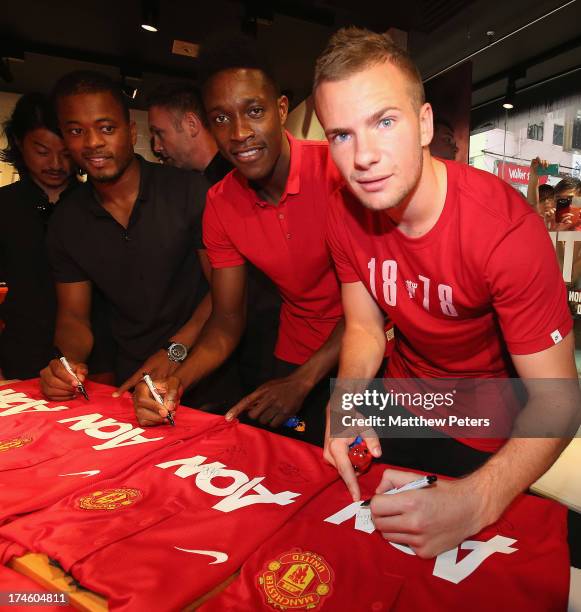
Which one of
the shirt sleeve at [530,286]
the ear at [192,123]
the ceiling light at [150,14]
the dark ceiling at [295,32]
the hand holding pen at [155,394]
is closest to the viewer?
the shirt sleeve at [530,286]

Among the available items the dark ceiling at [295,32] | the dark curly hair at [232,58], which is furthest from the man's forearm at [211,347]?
the dark ceiling at [295,32]

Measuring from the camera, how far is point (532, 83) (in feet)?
15.8

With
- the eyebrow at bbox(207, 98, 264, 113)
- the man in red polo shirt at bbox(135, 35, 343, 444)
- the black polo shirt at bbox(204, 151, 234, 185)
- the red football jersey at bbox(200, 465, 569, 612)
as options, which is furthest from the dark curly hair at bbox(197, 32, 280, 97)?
the red football jersey at bbox(200, 465, 569, 612)

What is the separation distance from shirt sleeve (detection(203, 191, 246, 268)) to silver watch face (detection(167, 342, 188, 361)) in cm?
36

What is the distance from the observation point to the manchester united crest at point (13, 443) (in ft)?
4.41

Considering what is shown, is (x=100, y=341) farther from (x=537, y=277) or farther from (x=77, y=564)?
(x=537, y=277)

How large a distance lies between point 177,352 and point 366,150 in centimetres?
115

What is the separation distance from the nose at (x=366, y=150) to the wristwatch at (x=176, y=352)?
1.11 metres

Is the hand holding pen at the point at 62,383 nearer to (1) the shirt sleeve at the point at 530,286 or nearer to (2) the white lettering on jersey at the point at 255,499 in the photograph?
(2) the white lettering on jersey at the point at 255,499

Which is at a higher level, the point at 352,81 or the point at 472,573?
the point at 352,81

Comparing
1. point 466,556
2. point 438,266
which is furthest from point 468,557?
point 438,266

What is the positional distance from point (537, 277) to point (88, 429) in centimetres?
129

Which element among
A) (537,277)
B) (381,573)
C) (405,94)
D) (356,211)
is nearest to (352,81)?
(405,94)

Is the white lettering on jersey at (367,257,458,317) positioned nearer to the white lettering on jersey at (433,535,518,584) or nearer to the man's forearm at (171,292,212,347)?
the white lettering on jersey at (433,535,518,584)
